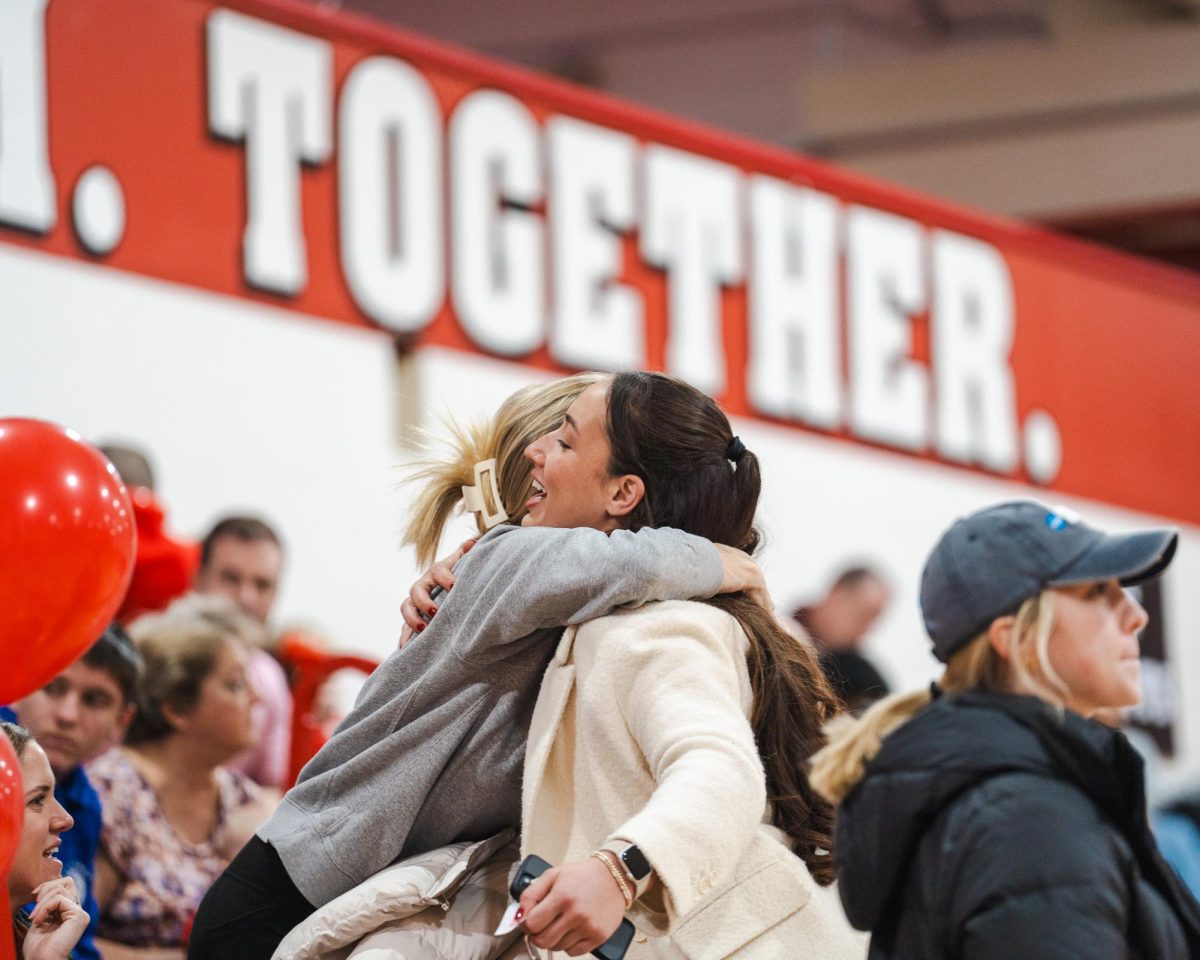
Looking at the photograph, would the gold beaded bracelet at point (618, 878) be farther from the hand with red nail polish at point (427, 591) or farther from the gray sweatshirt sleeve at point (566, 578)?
the hand with red nail polish at point (427, 591)

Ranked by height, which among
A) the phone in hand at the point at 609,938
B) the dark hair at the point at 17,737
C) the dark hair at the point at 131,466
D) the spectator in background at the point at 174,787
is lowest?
the spectator in background at the point at 174,787

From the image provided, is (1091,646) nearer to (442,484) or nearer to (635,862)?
(635,862)

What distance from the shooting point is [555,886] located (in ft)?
5.54

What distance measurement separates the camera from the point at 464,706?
2.05 m

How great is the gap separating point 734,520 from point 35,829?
39.9 inches

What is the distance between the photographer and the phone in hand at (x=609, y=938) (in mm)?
1731

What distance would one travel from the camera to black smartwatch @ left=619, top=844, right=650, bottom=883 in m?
1.72

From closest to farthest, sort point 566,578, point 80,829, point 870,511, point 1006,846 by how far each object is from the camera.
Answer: point 1006,846, point 566,578, point 80,829, point 870,511

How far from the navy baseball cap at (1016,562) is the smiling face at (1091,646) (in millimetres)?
28

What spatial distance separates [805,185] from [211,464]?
2.86 meters

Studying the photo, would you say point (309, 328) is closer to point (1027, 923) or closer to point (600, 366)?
point (600, 366)

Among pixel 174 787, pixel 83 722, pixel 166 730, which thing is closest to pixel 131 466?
pixel 166 730

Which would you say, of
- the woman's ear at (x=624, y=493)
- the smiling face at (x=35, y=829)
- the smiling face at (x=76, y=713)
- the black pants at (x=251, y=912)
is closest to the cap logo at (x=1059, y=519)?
the woman's ear at (x=624, y=493)

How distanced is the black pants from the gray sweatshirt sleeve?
337 millimetres
